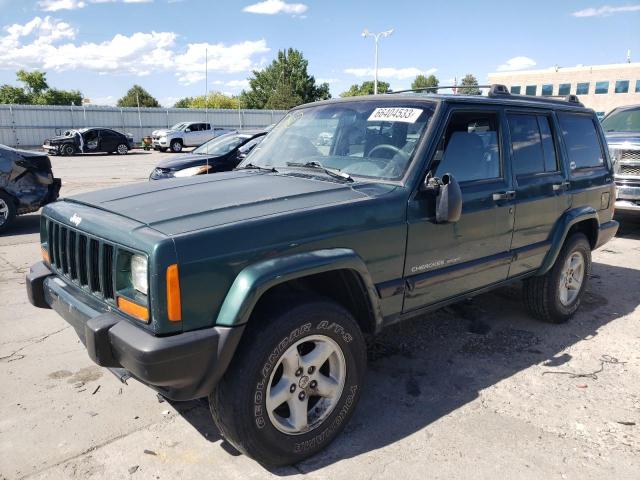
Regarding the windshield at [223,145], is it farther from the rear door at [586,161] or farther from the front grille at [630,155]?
the rear door at [586,161]

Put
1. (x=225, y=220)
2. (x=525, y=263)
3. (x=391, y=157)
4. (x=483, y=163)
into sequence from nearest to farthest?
(x=225, y=220) → (x=391, y=157) → (x=483, y=163) → (x=525, y=263)

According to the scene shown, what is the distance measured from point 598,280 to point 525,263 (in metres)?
2.66

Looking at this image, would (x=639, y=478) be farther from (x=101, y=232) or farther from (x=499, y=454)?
(x=101, y=232)

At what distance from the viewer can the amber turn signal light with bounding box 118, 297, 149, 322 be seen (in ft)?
7.79

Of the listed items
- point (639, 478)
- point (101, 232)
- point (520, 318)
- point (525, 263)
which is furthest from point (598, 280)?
point (101, 232)

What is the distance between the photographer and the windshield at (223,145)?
10781mm

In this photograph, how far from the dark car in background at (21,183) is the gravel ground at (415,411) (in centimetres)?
417

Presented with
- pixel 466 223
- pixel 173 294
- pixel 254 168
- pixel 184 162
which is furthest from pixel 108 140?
pixel 173 294

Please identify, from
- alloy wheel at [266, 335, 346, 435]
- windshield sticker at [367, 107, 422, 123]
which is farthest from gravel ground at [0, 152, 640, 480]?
windshield sticker at [367, 107, 422, 123]

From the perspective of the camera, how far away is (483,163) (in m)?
3.75

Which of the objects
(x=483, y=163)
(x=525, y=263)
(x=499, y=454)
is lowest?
(x=499, y=454)

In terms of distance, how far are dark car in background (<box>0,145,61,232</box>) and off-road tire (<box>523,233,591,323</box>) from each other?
764 cm

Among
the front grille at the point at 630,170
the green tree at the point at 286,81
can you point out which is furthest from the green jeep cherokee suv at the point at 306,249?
the green tree at the point at 286,81

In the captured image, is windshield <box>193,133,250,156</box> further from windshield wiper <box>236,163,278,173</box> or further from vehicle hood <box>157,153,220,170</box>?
windshield wiper <box>236,163,278,173</box>
